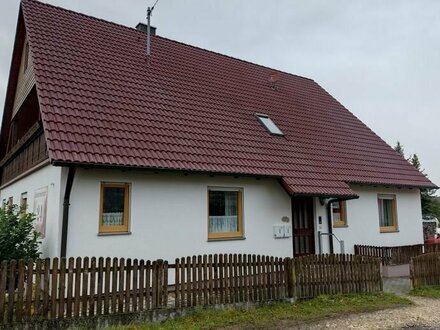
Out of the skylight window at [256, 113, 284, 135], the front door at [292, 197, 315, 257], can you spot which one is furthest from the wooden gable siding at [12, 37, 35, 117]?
the front door at [292, 197, 315, 257]

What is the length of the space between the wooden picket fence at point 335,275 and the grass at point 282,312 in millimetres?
210

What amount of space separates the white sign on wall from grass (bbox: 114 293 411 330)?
361 centimetres

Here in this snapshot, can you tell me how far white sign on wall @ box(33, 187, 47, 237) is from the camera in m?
9.00

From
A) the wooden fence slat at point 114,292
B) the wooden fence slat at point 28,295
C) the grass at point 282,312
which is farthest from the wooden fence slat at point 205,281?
the wooden fence slat at point 28,295

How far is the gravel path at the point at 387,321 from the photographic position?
705 cm

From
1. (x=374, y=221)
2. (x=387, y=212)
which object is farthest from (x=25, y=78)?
(x=387, y=212)

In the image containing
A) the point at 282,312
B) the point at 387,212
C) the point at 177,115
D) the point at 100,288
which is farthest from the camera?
the point at 387,212

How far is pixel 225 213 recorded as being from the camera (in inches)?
418

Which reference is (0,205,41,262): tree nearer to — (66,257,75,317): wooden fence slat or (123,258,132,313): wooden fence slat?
(66,257,75,317): wooden fence slat

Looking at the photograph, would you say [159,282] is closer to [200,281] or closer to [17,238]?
[200,281]

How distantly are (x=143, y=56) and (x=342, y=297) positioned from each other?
9.33 metres

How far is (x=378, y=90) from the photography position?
24906mm

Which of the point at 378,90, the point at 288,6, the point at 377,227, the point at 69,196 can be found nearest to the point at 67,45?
the point at 69,196

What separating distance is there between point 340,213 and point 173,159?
654 cm
